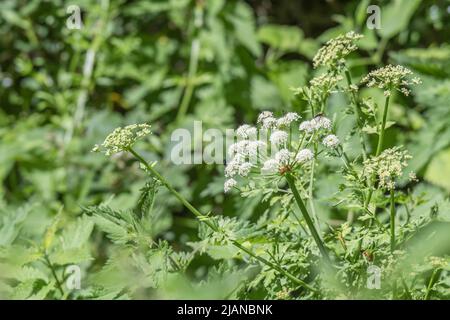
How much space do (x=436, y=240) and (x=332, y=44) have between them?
0.36 meters

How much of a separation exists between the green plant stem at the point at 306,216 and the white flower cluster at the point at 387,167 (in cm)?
10

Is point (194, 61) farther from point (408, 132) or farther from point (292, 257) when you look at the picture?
point (292, 257)

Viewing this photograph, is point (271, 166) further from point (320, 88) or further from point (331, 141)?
point (320, 88)

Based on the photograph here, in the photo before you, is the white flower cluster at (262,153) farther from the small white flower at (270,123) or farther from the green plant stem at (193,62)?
the green plant stem at (193,62)

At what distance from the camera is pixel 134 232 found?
114cm

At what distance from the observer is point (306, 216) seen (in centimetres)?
102

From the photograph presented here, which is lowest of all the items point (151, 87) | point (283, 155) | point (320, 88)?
point (283, 155)

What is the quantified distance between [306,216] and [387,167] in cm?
14

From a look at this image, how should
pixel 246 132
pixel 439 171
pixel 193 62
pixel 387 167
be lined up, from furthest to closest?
pixel 193 62
pixel 439 171
pixel 246 132
pixel 387 167

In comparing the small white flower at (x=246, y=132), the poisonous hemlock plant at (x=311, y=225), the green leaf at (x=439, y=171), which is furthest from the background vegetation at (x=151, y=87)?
the small white flower at (x=246, y=132)

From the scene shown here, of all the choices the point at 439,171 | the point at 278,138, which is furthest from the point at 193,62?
the point at 278,138

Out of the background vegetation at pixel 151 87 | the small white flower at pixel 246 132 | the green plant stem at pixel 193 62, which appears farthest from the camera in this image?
the green plant stem at pixel 193 62

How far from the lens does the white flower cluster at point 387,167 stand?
38.3 inches
